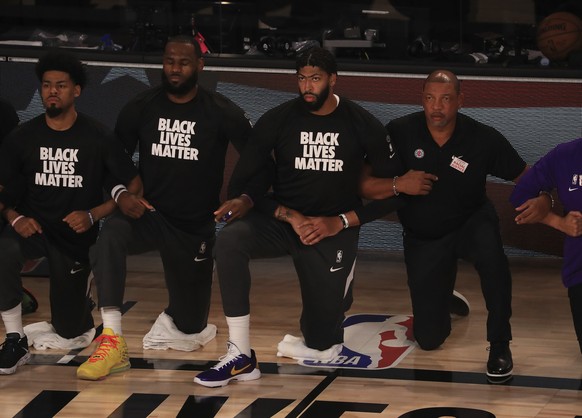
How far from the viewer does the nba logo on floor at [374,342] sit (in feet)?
21.2

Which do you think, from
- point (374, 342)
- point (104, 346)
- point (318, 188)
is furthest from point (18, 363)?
point (374, 342)

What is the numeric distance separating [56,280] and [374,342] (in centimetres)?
170

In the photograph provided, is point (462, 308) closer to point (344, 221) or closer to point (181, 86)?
point (344, 221)

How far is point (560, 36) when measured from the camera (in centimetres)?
899

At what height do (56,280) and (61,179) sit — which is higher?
(61,179)

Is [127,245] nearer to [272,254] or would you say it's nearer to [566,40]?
[272,254]

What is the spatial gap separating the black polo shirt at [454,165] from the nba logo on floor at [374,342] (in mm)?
617

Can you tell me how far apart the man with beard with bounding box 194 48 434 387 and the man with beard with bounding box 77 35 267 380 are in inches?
6.9

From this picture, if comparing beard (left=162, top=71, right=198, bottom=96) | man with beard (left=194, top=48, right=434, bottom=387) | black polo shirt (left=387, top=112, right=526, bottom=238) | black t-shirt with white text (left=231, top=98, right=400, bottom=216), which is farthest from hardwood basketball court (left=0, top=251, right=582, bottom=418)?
beard (left=162, top=71, right=198, bottom=96)

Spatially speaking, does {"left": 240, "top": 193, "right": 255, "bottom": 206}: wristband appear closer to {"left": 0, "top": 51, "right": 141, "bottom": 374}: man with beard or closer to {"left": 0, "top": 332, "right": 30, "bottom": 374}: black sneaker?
{"left": 0, "top": 51, "right": 141, "bottom": 374}: man with beard

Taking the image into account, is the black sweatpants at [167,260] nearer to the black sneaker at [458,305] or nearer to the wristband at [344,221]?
the wristband at [344,221]

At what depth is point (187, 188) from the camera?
6656 millimetres

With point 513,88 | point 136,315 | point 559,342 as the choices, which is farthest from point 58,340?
point 513,88

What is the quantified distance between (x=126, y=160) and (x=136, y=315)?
1.12 meters
